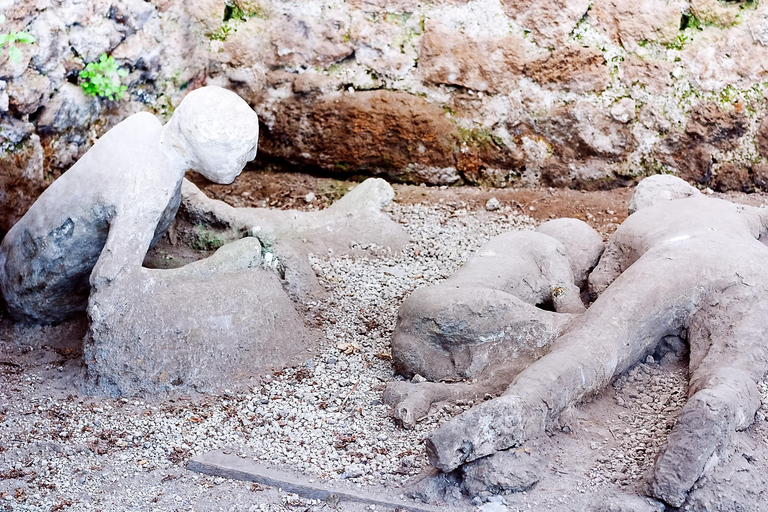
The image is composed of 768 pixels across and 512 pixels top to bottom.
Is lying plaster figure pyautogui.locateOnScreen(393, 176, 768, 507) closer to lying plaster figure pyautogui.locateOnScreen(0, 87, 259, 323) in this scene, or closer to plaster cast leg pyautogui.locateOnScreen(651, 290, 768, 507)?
plaster cast leg pyautogui.locateOnScreen(651, 290, 768, 507)

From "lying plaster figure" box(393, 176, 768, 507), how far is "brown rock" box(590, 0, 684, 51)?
1335mm

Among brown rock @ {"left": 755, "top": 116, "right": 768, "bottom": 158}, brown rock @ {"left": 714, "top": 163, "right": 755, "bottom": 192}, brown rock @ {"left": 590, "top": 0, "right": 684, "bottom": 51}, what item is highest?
brown rock @ {"left": 590, "top": 0, "right": 684, "bottom": 51}

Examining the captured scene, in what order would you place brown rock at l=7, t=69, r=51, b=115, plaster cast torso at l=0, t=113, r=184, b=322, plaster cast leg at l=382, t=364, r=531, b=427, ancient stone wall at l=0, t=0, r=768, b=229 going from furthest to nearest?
ancient stone wall at l=0, t=0, r=768, b=229 → brown rock at l=7, t=69, r=51, b=115 → plaster cast torso at l=0, t=113, r=184, b=322 → plaster cast leg at l=382, t=364, r=531, b=427

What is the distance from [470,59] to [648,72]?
0.95 m

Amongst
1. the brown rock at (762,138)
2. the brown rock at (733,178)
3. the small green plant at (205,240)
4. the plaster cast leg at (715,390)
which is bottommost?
the brown rock at (733,178)

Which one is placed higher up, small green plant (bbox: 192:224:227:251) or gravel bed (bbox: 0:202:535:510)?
small green plant (bbox: 192:224:227:251)

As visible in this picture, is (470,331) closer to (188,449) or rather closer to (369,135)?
(188,449)

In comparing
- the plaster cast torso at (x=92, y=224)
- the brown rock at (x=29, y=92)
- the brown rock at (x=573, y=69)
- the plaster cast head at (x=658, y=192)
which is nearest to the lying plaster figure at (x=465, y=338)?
the plaster cast head at (x=658, y=192)

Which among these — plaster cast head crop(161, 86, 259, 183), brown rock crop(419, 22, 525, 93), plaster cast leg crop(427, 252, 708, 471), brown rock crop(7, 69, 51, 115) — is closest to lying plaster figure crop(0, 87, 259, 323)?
plaster cast head crop(161, 86, 259, 183)

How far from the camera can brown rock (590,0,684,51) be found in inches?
177

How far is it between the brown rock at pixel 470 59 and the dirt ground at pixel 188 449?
7.09 feet

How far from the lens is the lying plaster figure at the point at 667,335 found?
2402 millimetres

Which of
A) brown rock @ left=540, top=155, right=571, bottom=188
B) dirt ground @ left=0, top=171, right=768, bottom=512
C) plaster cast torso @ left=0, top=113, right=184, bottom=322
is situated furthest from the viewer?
brown rock @ left=540, top=155, right=571, bottom=188

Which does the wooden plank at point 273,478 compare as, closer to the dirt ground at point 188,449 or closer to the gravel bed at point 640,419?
the dirt ground at point 188,449
